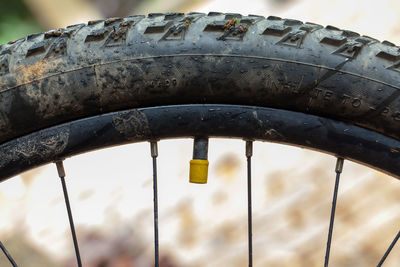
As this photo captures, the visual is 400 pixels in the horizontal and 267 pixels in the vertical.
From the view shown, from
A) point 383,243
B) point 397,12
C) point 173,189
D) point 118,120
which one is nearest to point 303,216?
point 383,243

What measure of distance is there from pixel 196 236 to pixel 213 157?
17cm

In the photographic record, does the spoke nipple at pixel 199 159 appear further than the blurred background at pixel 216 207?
No

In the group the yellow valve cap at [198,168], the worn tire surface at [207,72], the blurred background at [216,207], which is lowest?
the yellow valve cap at [198,168]

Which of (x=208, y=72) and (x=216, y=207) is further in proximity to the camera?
(x=216, y=207)

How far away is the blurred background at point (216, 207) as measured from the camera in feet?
2.94

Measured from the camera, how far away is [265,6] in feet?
3.59

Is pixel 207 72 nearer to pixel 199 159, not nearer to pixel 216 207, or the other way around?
pixel 199 159

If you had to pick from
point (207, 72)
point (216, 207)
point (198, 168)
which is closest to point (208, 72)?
point (207, 72)

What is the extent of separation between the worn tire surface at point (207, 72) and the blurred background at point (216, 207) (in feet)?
1.60

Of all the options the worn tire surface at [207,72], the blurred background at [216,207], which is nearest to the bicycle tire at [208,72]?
the worn tire surface at [207,72]

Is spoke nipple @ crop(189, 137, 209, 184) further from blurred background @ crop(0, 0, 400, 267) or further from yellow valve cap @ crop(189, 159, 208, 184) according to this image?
blurred background @ crop(0, 0, 400, 267)

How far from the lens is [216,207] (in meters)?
0.94

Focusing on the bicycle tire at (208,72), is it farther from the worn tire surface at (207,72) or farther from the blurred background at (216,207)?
the blurred background at (216,207)

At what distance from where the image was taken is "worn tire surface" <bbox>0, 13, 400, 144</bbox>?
44 cm
